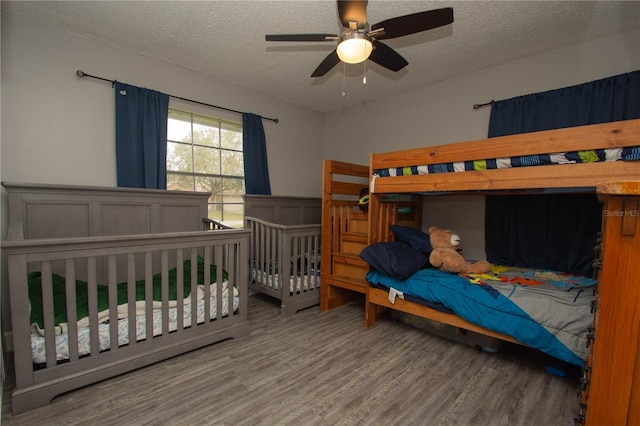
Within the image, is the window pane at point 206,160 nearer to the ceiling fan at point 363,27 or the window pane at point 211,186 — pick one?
the window pane at point 211,186

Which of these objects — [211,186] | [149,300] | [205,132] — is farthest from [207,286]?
[205,132]

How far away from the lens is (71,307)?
63.7 inches

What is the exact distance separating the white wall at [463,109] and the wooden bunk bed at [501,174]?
40.5 inches

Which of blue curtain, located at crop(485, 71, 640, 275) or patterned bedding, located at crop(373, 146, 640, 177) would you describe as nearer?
patterned bedding, located at crop(373, 146, 640, 177)

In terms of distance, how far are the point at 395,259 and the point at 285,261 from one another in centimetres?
105

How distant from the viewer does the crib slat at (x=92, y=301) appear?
66.1 inches

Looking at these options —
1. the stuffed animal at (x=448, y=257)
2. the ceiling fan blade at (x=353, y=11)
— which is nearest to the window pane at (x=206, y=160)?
the ceiling fan blade at (x=353, y=11)

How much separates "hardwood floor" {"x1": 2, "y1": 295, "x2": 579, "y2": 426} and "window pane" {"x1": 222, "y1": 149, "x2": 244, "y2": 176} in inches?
82.1

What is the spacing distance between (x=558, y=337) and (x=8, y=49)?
4385mm

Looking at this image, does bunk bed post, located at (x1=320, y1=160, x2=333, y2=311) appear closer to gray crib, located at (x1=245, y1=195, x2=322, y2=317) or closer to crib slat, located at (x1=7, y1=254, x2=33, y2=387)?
gray crib, located at (x1=245, y1=195, x2=322, y2=317)

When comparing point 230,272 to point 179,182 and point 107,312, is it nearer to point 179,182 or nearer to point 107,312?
point 107,312

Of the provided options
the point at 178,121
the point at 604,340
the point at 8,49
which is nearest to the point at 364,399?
the point at 604,340

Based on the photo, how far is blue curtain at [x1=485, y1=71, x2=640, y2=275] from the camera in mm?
2342

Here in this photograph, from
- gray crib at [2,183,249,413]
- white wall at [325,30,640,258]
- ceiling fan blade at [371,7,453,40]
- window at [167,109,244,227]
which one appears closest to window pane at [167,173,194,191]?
window at [167,109,244,227]
